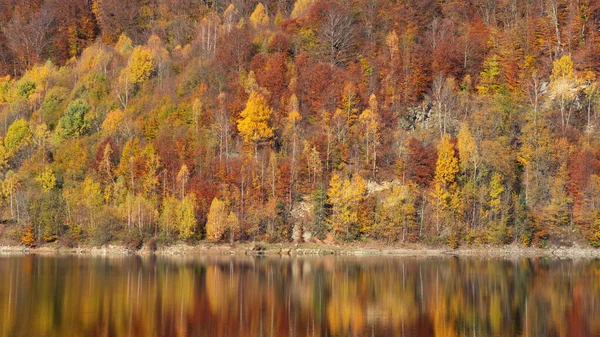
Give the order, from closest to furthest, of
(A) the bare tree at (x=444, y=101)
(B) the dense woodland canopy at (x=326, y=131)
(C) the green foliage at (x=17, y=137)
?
(B) the dense woodland canopy at (x=326, y=131)
(A) the bare tree at (x=444, y=101)
(C) the green foliage at (x=17, y=137)

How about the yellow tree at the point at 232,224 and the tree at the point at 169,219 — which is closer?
the yellow tree at the point at 232,224

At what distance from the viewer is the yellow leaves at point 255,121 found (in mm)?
106688

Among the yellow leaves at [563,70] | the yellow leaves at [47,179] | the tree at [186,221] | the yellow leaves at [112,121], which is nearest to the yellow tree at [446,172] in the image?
the yellow leaves at [563,70]

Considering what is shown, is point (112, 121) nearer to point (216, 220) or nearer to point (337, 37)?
point (216, 220)

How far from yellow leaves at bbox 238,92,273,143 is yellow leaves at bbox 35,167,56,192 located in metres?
28.0

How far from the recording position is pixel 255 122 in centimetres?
10706

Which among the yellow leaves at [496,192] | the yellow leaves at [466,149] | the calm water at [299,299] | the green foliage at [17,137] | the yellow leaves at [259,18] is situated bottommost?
the calm water at [299,299]

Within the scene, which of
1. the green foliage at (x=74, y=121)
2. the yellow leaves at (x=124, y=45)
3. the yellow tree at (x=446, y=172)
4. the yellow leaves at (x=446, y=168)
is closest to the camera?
the yellow tree at (x=446, y=172)

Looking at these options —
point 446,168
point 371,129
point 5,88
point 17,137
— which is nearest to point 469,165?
point 446,168

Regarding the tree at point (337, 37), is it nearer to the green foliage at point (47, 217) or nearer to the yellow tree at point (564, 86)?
the yellow tree at point (564, 86)

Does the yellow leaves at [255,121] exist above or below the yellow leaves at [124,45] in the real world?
below

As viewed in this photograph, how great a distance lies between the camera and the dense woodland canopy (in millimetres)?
90812

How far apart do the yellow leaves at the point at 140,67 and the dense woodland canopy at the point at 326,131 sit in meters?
0.28

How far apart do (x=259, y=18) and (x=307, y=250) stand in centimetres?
6780
